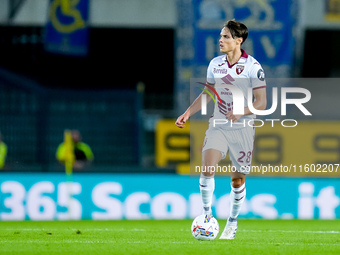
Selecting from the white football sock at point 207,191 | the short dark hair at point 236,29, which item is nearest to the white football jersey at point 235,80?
the short dark hair at point 236,29

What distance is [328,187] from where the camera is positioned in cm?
1452

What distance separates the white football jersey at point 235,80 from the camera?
828 centimetres

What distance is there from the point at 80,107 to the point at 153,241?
10268mm

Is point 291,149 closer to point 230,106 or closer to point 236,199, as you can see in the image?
point 236,199

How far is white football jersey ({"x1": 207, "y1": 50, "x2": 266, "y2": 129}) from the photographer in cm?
828

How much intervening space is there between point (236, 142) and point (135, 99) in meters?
9.97

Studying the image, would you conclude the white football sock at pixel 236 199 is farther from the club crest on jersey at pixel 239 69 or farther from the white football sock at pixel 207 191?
the club crest on jersey at pixel 239 69

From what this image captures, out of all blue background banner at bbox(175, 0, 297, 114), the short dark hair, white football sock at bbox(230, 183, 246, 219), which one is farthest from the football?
blue background banner at bbox(175, 0, 297, 114)

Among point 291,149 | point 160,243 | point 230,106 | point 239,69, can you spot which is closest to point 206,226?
point 160,243

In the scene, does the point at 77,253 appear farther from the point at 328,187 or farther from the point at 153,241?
the point at 328,187

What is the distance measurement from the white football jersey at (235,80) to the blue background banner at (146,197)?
20.0ft

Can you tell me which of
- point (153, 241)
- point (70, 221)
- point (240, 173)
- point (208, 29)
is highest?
point (208, 29)

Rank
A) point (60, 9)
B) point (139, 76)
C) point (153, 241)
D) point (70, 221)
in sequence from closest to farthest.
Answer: point (153, 241) → point (70, 221) → point (60, 9) → point (139, 76)

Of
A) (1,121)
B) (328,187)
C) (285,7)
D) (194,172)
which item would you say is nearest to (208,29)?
(285,7)
